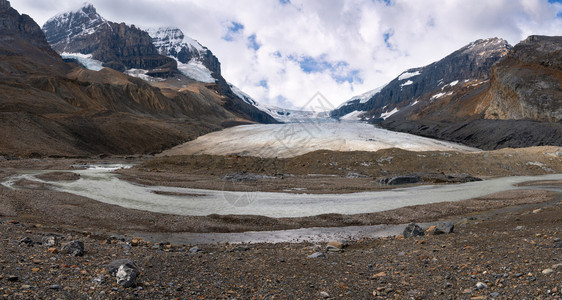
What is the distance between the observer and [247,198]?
28672 mm

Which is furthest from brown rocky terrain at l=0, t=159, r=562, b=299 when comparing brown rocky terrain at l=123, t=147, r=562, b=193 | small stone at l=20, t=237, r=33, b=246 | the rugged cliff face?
the rugged cliff face

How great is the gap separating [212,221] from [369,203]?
1313 cm

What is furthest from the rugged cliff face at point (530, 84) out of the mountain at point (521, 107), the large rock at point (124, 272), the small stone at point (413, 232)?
the large rock at point (124, 272)

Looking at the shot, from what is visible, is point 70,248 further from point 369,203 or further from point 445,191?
point 445,191

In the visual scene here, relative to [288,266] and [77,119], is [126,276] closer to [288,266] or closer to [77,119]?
[288,266]

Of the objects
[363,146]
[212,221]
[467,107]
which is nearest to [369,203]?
[212,221]

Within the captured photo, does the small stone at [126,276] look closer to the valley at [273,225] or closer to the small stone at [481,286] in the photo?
the valley at [273,225]

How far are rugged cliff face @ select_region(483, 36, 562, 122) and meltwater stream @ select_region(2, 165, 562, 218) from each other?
265 feet

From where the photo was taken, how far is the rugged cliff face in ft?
316

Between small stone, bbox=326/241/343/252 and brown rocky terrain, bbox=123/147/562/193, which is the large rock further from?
brown rocky terrain, bbox=123/147/562/193

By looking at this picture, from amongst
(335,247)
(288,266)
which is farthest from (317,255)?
(335,247)

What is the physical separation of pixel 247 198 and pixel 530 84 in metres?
111

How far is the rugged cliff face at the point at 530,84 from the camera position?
9638cm

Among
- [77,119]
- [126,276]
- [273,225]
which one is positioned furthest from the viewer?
[77,119]
